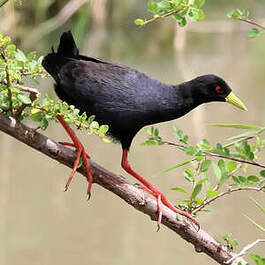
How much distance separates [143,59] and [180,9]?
658 cm

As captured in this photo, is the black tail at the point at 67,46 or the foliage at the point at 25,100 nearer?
the foliage at the point at 25,100

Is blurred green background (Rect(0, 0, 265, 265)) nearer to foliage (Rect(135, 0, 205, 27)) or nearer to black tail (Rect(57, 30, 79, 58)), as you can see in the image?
black tail (Rect(57, 30, 79, 58))

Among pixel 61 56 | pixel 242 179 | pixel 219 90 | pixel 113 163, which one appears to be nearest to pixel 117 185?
pixel 242 179

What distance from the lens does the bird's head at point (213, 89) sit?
2.90m

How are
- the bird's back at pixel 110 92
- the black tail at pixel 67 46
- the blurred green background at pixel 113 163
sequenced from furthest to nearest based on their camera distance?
the blurred green background at pixel 113 163 → the black tail at pixel 67 46 → the bird's back at pixel 110 92

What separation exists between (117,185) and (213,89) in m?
0.78

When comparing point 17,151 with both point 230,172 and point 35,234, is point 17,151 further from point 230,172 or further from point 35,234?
point 230,172

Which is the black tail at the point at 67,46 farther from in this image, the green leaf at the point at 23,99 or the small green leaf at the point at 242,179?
the small green leaf at the point at 242,179

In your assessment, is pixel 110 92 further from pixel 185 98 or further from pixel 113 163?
pixel 113 163

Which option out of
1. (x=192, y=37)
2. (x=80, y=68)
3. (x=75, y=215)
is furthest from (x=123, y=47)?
(x=80, y=68)

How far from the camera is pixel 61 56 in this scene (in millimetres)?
2795

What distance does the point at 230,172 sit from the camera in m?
2.48

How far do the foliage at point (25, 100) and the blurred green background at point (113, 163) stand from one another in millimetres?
694

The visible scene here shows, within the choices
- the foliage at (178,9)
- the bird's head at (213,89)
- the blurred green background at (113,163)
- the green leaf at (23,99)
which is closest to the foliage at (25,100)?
the green leaf at (23,99)
